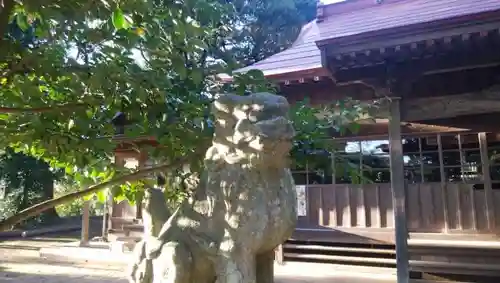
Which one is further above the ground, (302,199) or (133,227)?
(302,199)

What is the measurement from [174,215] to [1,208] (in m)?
17.3

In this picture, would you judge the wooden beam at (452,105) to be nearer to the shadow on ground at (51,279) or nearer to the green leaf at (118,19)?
the green leaf at (118,19)

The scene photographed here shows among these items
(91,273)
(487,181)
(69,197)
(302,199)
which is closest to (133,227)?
(91,273)

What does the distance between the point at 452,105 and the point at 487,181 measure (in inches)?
125

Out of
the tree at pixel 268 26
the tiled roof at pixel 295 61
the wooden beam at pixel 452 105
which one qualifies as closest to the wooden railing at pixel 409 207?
the tiled roof at pixel 295 61

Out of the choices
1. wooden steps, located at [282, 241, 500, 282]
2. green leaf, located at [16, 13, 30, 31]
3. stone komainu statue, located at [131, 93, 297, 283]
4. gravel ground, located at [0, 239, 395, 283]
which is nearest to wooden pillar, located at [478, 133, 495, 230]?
wooden steps, located at [282, 241, 500, 282]

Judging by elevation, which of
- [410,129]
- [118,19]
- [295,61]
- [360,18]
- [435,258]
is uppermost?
[360,18]

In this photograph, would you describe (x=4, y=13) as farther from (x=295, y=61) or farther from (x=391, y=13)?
(x=391, y=13)

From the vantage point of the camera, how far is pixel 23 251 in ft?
35.0

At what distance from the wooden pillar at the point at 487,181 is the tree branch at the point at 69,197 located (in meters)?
Answer: 6.22

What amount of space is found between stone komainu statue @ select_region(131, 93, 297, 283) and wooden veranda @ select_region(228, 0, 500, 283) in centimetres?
41

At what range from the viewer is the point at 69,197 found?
2293mm

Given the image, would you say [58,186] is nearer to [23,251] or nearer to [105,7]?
[23,251]

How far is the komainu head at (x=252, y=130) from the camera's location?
1.96 m
